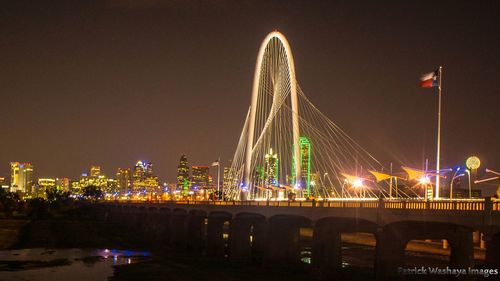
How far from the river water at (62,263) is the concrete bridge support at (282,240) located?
1475 centimetres

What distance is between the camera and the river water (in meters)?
53.5

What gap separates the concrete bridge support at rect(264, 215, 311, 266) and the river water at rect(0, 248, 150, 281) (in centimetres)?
1475

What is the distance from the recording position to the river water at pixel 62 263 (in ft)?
176

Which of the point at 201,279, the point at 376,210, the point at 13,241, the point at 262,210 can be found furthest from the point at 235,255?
the point at 13,241

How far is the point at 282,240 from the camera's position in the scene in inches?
2525

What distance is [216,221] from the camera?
269ft

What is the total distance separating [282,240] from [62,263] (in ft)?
71.5

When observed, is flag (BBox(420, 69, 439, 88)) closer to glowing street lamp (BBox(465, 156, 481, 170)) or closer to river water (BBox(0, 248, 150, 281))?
glowing street lamp (BBox(465, 156, 481, 170))

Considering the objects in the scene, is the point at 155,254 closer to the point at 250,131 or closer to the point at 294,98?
the point at 250,131

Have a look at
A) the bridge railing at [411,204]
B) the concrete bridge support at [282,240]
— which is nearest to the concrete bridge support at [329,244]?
the bridge railing at [411,204]

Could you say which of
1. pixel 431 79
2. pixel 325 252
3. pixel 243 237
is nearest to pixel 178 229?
pixel 243 237

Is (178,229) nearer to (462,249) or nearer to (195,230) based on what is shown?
(195,230)

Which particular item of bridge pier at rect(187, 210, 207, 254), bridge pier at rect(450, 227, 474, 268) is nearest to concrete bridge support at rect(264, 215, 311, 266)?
bridge pier at rect(450, 227, 474, 268)

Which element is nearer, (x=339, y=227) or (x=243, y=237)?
(x=339, y=227)
